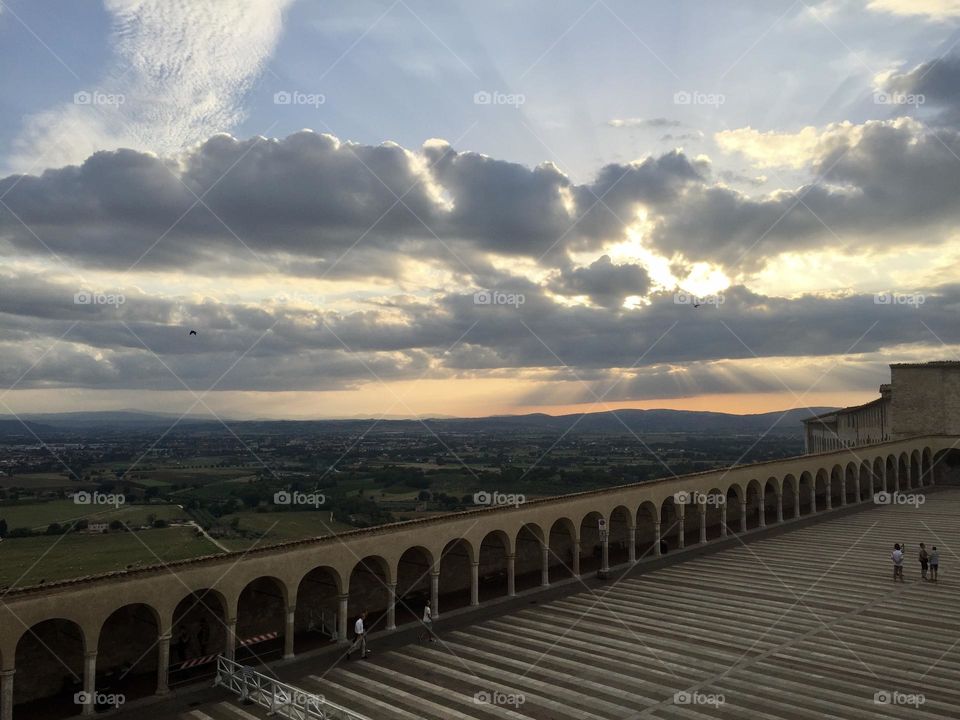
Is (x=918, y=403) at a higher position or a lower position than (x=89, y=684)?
higher

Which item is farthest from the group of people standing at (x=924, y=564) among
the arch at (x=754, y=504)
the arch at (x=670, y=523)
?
the arch at (x=754, y=504)

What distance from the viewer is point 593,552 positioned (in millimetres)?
31125

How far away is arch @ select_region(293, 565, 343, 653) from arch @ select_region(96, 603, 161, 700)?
4.17 meters

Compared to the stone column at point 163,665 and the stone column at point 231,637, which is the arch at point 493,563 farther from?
the stone column at point 163,665

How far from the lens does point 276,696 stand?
14.8 metres

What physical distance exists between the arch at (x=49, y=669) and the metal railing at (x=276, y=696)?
3250mm

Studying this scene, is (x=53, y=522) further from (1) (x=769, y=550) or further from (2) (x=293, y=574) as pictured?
(1) (x=769, y=550)

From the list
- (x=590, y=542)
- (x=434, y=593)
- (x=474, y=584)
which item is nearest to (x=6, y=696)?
(x=434, y=593)

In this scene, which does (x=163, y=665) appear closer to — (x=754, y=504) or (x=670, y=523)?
(x=670, y=523)

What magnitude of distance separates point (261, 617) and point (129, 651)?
3648 millimetres

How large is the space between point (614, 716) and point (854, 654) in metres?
7.48

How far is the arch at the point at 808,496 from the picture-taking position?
1598 inches

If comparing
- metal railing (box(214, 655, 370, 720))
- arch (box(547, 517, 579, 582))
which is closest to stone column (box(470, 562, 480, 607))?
arch (box(547, 517, 579, 582))

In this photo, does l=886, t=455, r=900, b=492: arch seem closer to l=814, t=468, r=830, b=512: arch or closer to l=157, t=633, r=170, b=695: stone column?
l=814, t=468, r=830, b=512: arch
